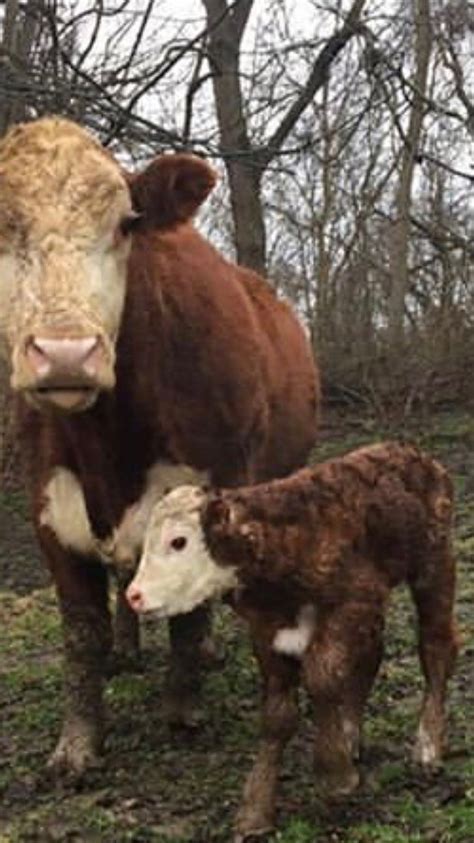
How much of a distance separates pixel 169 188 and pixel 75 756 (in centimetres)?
201

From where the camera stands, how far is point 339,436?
1570cm

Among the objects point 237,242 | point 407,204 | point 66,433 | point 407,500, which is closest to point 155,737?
point 66,433

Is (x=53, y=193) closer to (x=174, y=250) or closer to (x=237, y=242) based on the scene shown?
(x=174, y=250)

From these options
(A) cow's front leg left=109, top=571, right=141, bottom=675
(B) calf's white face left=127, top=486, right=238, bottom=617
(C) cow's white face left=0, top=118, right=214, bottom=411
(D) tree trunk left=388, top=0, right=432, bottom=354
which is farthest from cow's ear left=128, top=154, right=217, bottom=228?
(D) tree trunk left=388, top=0, right=432, bottom=354

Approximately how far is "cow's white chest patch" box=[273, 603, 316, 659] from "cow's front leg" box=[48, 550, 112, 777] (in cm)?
129

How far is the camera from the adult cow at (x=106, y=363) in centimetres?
430

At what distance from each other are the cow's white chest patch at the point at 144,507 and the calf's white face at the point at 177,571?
88 centimetres

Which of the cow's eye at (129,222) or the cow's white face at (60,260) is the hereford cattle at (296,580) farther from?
the cow's eye at (129,222)

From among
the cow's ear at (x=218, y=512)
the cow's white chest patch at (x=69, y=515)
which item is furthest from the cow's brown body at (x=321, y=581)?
the cow's white chest patch at (x=69, y=515)

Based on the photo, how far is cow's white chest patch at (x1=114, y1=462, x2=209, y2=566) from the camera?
16.9ft

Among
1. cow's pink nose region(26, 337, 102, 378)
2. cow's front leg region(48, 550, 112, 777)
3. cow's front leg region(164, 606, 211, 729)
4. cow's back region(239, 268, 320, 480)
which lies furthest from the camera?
cow's back region(239, 268, 320, 480)

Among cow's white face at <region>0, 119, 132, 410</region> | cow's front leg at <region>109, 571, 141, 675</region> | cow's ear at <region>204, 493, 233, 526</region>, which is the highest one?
cow's white face at <region>0, 119, 132, 410</region>

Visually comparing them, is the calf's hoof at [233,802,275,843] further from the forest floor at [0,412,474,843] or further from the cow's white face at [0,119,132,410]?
the cow's white face at [0,119,132,410]

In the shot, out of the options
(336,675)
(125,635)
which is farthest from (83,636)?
(125,635)
